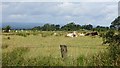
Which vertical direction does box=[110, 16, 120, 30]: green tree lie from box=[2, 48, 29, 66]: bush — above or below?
above

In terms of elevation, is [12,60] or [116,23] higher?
[116,23]

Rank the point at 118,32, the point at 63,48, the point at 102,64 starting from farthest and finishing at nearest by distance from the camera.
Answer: the point at 63,48 < the point at 118,32 < the point at 102,64

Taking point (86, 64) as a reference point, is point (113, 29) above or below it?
above

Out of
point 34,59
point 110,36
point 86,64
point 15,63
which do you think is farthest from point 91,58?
point 15,63

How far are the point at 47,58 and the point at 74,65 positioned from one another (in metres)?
0.84

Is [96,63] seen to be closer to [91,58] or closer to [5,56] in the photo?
[91,58]

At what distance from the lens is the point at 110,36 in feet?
27.1

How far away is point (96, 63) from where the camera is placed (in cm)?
781

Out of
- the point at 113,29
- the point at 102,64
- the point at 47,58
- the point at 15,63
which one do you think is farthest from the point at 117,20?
the point at 15,63

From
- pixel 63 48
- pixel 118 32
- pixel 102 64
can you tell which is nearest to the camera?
Answer: pixel 102 64

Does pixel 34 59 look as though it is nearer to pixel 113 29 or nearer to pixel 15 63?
pixel 15 63

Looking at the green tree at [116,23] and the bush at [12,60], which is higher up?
the green tree at [116,23]

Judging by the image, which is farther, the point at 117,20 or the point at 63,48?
the point at 63,48

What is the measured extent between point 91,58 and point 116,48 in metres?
0.76
